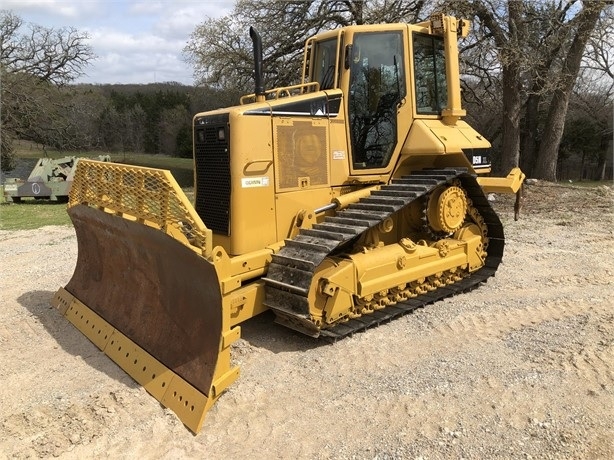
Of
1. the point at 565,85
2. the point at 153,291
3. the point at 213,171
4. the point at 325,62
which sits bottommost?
the point at 153,291

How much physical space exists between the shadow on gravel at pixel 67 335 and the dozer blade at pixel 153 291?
7 centimetres

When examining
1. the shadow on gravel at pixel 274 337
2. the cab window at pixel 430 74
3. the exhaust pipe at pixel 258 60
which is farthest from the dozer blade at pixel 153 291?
the cab window at pixel 430 74

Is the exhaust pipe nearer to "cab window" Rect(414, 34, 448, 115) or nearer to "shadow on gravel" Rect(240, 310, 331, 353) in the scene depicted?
"cab window" Rect(414, 34, 448, 115)

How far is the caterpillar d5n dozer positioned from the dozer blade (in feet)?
0.05

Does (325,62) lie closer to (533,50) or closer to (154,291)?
(154,291)

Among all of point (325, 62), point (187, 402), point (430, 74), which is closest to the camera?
point (187, 402)

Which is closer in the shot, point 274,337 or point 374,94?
point 274,337

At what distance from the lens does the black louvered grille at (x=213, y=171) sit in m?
4.73

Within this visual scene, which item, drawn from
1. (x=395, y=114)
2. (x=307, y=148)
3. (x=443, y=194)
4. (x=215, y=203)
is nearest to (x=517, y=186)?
(x=443, y=194)

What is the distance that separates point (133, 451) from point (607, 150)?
106ft

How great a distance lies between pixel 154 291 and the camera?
447 cm

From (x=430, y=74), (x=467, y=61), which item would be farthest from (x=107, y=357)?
(x=467, y=61)

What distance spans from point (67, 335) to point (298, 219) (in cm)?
249

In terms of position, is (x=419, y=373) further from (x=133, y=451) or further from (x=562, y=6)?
(x=562, y=6)
